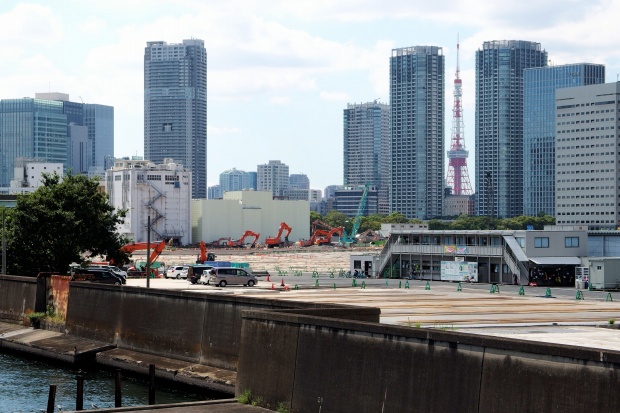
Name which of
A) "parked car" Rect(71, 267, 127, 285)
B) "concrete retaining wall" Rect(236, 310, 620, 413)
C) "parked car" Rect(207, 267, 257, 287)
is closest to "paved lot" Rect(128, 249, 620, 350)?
"parked car" Rect(207, 267, 257, 287)

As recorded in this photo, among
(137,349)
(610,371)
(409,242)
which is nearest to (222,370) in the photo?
(137,349)

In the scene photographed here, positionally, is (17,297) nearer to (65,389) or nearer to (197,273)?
(65,389)

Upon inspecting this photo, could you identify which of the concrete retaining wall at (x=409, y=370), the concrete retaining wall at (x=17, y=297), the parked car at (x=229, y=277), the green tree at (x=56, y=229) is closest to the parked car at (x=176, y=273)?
the parked car at (x=229, y=277)

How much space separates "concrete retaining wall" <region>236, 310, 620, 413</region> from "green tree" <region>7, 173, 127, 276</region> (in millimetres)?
40896

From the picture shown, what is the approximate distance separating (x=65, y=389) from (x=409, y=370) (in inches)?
755

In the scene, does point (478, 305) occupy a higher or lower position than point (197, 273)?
lower

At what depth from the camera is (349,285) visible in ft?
290

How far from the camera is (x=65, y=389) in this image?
40.1m

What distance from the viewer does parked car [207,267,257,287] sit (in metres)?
81.4

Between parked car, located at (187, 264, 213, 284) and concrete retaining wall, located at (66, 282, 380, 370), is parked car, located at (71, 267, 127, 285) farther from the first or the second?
concrete retaining wall, located at (66, 282, 380, 370)

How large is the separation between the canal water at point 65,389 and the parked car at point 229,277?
33.5 metres

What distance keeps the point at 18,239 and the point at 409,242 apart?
45718 mm

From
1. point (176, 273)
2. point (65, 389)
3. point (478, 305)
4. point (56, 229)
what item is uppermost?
point (56, 229)

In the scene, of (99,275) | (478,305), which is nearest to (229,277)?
(99,275)
